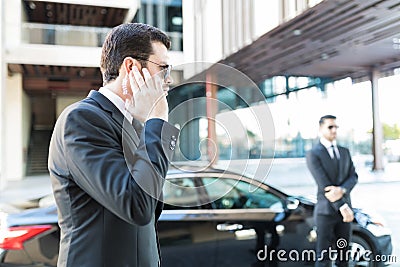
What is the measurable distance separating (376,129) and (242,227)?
3.61 feet

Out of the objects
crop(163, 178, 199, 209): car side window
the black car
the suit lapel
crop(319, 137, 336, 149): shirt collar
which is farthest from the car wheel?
the suit lapel

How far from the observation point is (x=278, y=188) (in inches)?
91.1

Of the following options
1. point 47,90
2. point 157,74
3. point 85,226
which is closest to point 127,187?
point 85,226

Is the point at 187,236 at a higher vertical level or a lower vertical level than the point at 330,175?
lower

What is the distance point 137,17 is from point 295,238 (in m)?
1.80

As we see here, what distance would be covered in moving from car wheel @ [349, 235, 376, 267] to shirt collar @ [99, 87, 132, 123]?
6.47ft

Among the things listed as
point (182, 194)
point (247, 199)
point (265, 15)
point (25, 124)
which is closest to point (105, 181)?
point (182, 194)

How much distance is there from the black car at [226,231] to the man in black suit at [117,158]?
1.00m

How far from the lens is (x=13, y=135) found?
12.6ft

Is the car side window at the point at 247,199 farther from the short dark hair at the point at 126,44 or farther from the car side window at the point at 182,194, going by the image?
the short dark hair at the point at 126,44

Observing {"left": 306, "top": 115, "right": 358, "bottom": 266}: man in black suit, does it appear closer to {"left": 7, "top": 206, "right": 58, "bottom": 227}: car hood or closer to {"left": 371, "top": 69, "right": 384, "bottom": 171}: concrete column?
{"left": 371, "top": 69, "right": 384, "bottom": 171}: concrete column

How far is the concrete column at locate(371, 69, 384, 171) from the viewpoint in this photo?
7.90ft

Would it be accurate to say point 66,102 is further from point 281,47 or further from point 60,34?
point 281,47

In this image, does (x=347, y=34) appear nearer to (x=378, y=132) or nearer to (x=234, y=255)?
(x=378, y=132)
